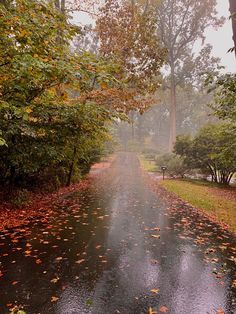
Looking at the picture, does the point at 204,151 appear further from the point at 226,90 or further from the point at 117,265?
the point at 117,265

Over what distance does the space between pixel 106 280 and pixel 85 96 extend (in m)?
9.60

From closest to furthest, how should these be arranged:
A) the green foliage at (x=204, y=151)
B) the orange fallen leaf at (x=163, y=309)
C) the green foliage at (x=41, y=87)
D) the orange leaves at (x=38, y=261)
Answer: the orange fallen leaf at (x=163, y=309) → the orange leaves at (x=38, y=261) → the green foliage at (x=41, y=87) → the green foliage at (x=204, y=151)

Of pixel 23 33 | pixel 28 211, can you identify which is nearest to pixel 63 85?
pixel 23 33

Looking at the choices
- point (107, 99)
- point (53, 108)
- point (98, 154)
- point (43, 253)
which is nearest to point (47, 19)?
point (53, 108)

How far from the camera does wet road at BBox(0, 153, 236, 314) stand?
155 inches

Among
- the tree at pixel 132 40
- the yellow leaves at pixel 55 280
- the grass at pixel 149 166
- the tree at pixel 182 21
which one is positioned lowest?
the yellow leaves at pixel 55 280

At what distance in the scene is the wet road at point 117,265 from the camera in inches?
155

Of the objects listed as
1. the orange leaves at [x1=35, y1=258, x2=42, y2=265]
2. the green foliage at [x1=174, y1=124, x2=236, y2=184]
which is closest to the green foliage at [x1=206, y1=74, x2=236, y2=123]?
the green foliage at [x1=174, y1=124, x2=236, y2=184]

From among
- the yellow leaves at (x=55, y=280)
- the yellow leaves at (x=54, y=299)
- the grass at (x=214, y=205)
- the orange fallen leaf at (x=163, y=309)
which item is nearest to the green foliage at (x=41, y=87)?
the yellow leaves at (x=55, y=280)

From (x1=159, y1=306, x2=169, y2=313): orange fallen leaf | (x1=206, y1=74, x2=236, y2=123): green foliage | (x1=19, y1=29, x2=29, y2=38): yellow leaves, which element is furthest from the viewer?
(x1=206, y1=74, x2=236, y2=123): green foliage

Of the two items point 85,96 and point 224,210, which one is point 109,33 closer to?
point 85,96

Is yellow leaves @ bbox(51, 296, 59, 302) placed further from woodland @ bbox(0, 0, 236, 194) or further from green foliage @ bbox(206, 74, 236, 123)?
green foliage @ bbox(206, 74, 236, 123)

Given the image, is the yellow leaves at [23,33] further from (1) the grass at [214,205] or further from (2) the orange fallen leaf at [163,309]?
(1) the grass at [214,205]

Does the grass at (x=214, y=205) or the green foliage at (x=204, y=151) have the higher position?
the green foliage at (x=204, y=151)
